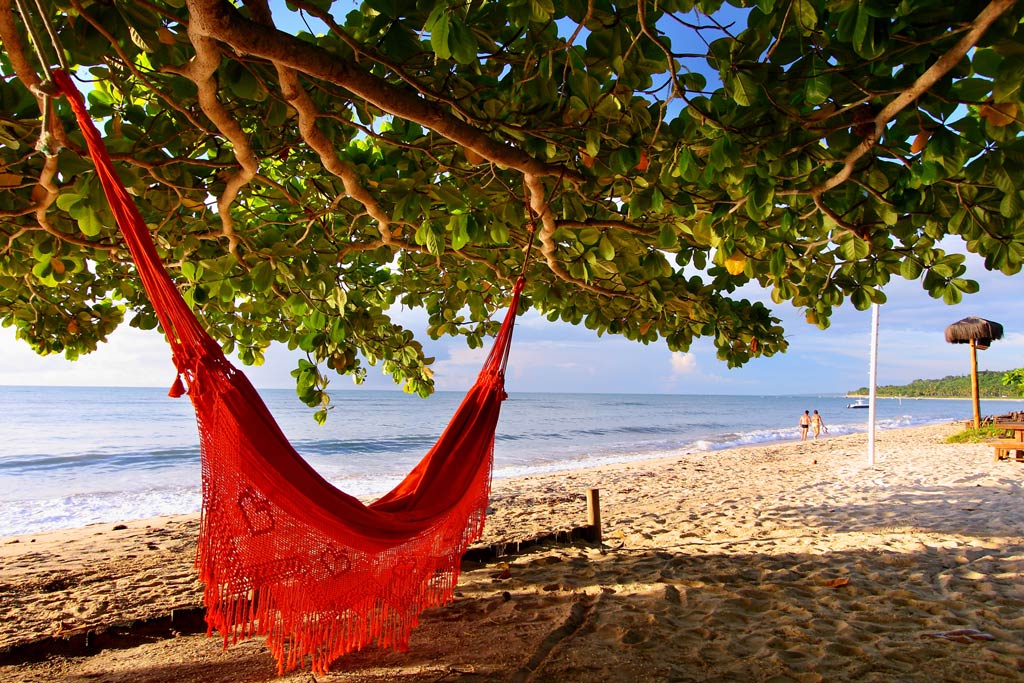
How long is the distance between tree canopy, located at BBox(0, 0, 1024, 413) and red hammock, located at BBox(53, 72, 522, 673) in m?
0.40

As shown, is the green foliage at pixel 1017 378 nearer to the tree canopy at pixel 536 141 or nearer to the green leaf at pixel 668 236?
the tree canopy at pixel 536 141

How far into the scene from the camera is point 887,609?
6.71 ft

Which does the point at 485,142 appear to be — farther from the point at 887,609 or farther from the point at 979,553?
the point at 979,553

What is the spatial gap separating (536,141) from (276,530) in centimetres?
106

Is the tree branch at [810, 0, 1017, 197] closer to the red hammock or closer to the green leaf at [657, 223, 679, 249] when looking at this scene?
the green leaf at [657, 223, 679, 249]

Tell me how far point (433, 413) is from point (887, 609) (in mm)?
22178

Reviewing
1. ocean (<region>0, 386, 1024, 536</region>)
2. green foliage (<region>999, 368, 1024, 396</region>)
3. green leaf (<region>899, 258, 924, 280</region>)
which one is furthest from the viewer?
green foliage (<region>999, 368, 1024, 396</region>)

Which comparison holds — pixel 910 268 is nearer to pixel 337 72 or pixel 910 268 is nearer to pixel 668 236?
pixel 668 236

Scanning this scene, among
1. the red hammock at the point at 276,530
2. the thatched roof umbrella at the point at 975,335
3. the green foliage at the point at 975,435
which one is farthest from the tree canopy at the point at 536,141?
the thatched roof umbrella at the point at 975,335

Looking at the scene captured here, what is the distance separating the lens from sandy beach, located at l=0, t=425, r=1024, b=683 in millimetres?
1625

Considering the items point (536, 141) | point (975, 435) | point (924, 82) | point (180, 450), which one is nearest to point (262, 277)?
point (536, 141)

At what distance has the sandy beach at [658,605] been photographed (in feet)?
5.33

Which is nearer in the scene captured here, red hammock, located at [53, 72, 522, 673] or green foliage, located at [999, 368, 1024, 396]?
red hammock, located at [53, 72, 522, 673]

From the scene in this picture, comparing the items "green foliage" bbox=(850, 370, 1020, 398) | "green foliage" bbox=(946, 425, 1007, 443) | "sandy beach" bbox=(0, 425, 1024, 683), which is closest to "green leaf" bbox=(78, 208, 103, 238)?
"sandy beach" bbox=(0, 425, 1024, 683)
